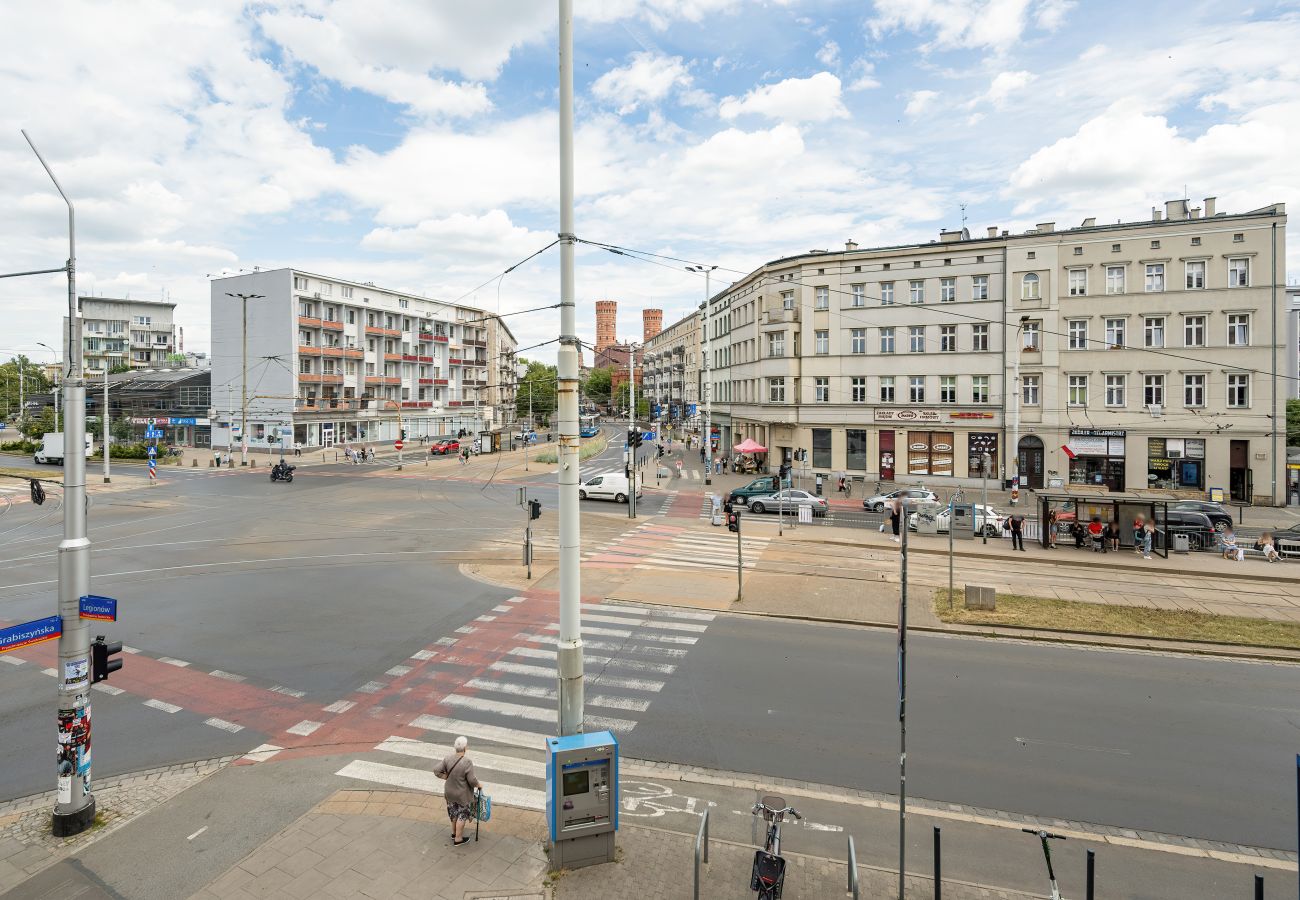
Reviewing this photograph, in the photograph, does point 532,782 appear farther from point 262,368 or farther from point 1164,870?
point 262,368

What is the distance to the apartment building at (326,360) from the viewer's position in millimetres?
70312

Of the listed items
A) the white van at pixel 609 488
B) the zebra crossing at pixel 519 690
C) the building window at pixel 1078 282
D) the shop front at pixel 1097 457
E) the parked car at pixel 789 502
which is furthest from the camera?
the building window at pixel 1078 282

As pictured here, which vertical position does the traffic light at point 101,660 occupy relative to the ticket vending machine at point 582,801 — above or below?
above

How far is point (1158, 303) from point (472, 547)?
135 feet

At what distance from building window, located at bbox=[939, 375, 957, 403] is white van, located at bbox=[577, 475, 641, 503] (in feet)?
73.0

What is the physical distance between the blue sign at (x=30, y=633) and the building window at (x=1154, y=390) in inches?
1954

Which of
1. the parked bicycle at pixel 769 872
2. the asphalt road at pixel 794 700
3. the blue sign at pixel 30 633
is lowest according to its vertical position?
the asphalt road at pixel 794 700

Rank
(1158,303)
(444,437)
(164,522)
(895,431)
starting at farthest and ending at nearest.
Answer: (444,437) < (895,431) < (1158,303) < (164,522)

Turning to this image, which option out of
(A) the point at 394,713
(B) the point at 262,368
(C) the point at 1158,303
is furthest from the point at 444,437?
(A) the point at 394,713

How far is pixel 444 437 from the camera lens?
92.7 m

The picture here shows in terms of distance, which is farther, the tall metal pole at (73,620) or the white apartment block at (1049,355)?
the white apartment block at (1049,355)

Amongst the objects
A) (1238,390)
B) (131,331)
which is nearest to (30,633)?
(1238,390)

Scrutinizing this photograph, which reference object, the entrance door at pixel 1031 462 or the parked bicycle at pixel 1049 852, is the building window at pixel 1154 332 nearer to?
the entrance door at pixel 1031 462

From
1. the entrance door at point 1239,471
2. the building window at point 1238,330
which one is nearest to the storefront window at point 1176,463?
the entrance door at point 1239,471
